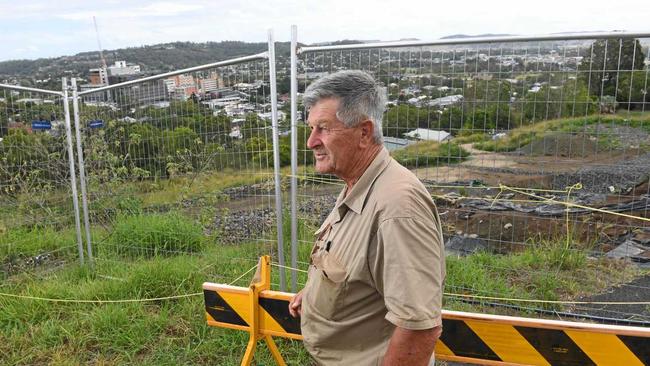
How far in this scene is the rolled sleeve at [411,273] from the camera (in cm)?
161

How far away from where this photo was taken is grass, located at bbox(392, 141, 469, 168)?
11.8 ft

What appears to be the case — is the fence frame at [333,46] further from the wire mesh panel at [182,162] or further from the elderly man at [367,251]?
the elderly man at [367,251]

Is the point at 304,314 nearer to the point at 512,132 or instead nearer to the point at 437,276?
the point at 437,276

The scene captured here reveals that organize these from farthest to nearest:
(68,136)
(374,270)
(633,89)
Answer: (68,136) < (633,89) < (374,270)

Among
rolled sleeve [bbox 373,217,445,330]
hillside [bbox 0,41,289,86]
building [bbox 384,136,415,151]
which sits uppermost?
hillside [bbox 0,41,289,86]

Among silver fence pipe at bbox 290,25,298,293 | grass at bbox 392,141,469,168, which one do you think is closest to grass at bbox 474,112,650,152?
grass at bbox 392,141,469,168

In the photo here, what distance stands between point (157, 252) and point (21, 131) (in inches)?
79.2

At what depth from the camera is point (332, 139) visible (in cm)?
191

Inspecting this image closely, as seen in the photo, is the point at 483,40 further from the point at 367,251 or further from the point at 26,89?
the point at 26,89

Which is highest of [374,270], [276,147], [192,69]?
[192,69]

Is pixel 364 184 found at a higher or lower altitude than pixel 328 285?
higher

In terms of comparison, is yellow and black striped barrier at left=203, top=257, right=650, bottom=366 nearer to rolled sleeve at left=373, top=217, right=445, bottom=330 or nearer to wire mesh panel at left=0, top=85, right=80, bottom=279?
rolled sleeve at left=373, top=217, right=445, bottom=330

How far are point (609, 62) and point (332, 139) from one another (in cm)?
214

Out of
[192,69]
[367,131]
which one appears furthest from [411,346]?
[192,69]
